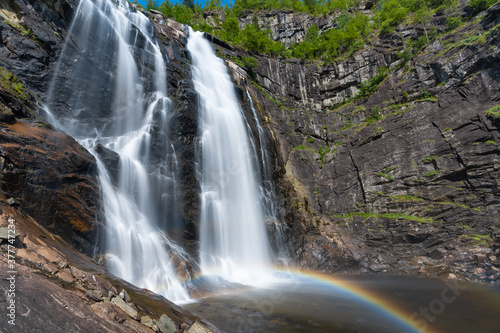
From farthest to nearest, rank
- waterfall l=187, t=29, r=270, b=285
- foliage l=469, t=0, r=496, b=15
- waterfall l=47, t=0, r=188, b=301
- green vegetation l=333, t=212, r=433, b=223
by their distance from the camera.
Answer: foliage l=469, t=0, r=496, b=15 < green vegetation l=333, t=212, r=433, b=223 < waterfall l=187, t=29, r=270, b=285 < waterfall l=47, t=0, r=188, b=301

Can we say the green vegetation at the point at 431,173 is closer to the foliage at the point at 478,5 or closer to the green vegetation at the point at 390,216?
the green vegetation at the point at 390,216

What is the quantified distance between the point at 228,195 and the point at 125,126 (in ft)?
25.5

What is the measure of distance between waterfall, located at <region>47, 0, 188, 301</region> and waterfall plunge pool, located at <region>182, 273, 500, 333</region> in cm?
291

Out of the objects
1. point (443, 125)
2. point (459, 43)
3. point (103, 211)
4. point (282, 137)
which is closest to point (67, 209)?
point (103, 211)

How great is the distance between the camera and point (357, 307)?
10070 millimetres

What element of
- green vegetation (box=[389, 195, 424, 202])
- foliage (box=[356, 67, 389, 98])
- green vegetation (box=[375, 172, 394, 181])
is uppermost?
foliage (box=[356, 67, 389, 98])

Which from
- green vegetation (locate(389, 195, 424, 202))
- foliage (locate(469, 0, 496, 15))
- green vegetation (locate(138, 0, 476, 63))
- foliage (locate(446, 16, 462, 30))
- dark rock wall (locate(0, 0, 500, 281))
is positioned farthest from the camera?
green vegetation (locate(138, 0, 476, 63))

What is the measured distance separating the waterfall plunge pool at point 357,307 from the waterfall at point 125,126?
2914 mm

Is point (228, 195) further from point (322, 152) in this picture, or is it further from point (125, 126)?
point (322, 152)

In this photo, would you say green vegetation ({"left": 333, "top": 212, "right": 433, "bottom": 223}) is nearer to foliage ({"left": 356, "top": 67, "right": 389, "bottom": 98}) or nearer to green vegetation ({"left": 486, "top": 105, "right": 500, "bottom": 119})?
green vegetation ({"left": 486, "top": 105, "right": 500, "bottom": 119})

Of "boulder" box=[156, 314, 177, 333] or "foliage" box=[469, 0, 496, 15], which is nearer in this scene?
"boulder" box=[156, 314, 177, 333]

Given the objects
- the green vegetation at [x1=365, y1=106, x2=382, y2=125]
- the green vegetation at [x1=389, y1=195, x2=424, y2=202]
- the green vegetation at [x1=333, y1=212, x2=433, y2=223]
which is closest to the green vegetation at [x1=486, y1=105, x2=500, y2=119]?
the green vegetation at [x1=389, y1=195, x2=424, y2=202]

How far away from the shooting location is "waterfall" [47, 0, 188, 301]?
35.3 feet

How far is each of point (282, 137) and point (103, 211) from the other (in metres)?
18.1
